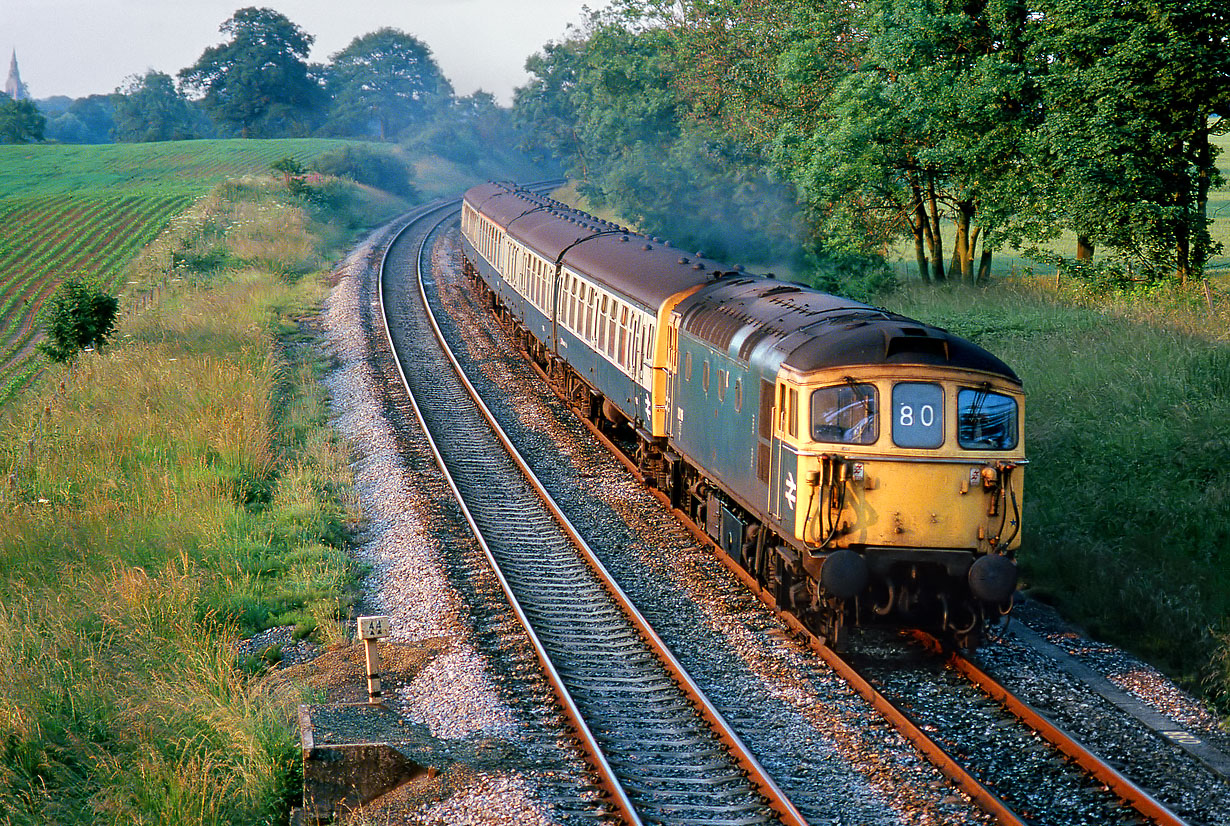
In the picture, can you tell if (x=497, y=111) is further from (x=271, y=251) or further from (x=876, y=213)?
(x=876, y=213)

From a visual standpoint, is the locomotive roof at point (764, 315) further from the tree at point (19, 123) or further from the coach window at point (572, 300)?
the tree at point (19, 123)

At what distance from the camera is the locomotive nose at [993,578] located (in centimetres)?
946

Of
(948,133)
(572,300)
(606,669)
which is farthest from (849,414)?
(948,133)

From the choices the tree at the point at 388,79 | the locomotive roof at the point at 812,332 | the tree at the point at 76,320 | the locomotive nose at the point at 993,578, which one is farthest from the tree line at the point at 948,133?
the tree at the point at 388,79

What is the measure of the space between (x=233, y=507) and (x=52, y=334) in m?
12.9

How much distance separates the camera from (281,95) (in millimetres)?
109438

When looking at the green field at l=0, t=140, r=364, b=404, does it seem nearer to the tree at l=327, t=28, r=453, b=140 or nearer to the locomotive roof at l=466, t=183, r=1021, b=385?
the locomotive roof at l=466, t=183, r=1021, b=385

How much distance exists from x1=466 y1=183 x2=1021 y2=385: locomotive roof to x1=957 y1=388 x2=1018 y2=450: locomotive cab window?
236 millimetres

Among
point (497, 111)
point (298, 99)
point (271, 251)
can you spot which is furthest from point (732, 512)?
point (497, 111)

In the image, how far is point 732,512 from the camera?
1230 cm

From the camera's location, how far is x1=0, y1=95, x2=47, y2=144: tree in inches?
3912

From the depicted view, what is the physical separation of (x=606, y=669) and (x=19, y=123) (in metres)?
110

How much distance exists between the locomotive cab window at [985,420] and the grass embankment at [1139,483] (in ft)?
9.15

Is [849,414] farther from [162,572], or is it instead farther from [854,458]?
[162,572]
